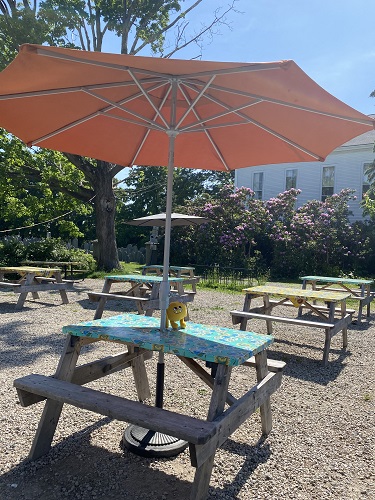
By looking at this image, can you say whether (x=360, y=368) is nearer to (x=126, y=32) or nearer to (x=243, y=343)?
(x=243, y=343)

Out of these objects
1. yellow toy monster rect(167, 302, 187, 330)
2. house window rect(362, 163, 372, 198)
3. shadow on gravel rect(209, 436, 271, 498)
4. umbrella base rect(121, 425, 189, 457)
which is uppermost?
house window rect(362, 163, 372, 198)

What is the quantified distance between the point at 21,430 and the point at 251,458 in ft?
5.54

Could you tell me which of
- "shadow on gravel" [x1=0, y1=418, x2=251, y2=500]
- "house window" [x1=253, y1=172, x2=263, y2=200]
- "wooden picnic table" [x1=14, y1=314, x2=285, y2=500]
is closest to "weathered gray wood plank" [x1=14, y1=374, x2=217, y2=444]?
"wooden picnic table" [x1=14, y1=314, x2=285, y2=500]

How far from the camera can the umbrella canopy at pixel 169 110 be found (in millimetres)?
2479

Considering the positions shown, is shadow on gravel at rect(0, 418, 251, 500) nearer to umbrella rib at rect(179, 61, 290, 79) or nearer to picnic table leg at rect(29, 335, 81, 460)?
picnic table leg at rect(29, 335, 81, 460)

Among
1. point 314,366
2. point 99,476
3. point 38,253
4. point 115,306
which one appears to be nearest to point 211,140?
point 314,366

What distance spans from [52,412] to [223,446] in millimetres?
1237

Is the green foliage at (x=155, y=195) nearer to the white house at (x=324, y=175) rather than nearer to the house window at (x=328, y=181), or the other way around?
the white house at (x=324, y=175)

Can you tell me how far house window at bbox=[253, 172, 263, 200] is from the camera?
80.9ft

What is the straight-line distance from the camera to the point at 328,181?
882 inches

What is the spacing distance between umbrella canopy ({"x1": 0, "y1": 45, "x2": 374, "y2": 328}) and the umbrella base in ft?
2.65

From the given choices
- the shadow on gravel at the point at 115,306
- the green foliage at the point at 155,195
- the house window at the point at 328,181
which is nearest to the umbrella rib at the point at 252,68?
the shadow on gravel at the point at 115,306

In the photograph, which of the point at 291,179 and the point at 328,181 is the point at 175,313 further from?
the point at 291,179

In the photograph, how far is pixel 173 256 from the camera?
20516mm
